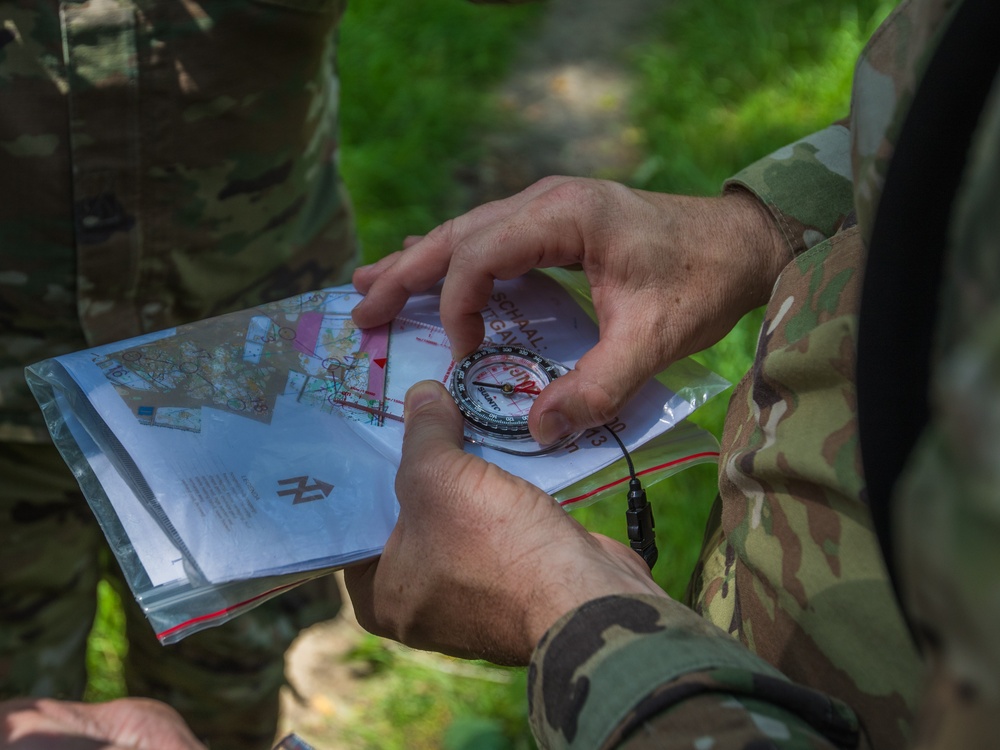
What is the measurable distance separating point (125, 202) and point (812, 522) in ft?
3.67

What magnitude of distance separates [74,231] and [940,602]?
4.43 feet

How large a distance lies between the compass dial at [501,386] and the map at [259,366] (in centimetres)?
11

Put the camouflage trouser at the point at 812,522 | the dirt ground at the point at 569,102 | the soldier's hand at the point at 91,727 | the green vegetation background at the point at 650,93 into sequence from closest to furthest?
the camouflage trouser at the point at 812,522, the soldier's hand at the point at 91,727, the green vegetation background at the point at 650,93, the dirt ground at the point at 569,102

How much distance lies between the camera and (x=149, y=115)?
52.6 inches

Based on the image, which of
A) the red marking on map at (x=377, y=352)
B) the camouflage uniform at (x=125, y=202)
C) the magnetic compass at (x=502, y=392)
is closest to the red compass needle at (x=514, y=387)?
the magnetic compass at (x=502, y=392)

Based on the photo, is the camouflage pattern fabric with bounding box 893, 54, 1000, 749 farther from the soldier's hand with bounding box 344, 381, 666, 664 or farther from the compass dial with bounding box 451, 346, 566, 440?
the compass dial with bounding box 451, 346, 566, 440

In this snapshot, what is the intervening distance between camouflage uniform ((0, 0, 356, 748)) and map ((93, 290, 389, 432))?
1.23ft

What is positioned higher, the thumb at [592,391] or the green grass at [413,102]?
the thumb at [592,391]

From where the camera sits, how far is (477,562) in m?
0.88

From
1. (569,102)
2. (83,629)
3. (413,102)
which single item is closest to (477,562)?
(83,629)

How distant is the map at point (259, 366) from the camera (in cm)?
103

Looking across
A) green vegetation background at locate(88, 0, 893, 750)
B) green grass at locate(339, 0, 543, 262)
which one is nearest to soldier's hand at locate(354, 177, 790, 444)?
green vegetation background at locate(88, 0, 893, 750)

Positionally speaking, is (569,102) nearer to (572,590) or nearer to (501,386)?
(501,386)

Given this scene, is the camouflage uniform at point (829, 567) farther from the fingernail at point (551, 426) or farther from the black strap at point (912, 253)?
the fingernail at point (551, 426)
